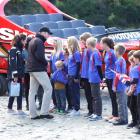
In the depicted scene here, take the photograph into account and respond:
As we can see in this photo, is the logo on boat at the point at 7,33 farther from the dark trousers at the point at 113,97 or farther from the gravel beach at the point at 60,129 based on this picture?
the dark trousers at the point at 113,97

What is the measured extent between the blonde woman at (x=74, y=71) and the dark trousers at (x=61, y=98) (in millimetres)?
221

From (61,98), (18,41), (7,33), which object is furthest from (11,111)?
(7,33)

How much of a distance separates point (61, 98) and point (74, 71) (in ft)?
2.43

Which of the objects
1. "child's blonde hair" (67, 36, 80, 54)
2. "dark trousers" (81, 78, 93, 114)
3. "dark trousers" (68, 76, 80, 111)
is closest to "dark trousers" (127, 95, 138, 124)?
"dark trousers" (81, 78, 93, 114)

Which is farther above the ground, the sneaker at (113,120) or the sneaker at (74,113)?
the sneaker at (74,113)

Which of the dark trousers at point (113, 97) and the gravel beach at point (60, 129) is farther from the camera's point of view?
the dark trousers at point (113, 97)

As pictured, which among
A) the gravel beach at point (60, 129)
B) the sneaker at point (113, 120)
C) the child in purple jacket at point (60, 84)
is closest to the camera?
the gravel beach at point (60, 129)

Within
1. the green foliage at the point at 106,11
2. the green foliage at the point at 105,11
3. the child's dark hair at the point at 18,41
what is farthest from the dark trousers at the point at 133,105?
the green foliage at the point at 106,11

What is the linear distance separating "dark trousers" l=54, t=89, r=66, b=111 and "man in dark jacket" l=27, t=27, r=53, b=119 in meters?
0.69

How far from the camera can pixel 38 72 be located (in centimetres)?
1186

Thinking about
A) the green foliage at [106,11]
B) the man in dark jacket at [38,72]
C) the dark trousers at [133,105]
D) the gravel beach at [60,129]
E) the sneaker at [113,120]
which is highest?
the green foliage at [106,11]

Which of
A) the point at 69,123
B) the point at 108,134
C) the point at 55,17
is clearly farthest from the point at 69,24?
the point at 108,134

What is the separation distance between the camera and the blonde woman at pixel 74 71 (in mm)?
12203

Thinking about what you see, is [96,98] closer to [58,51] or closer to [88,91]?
[88,91]
